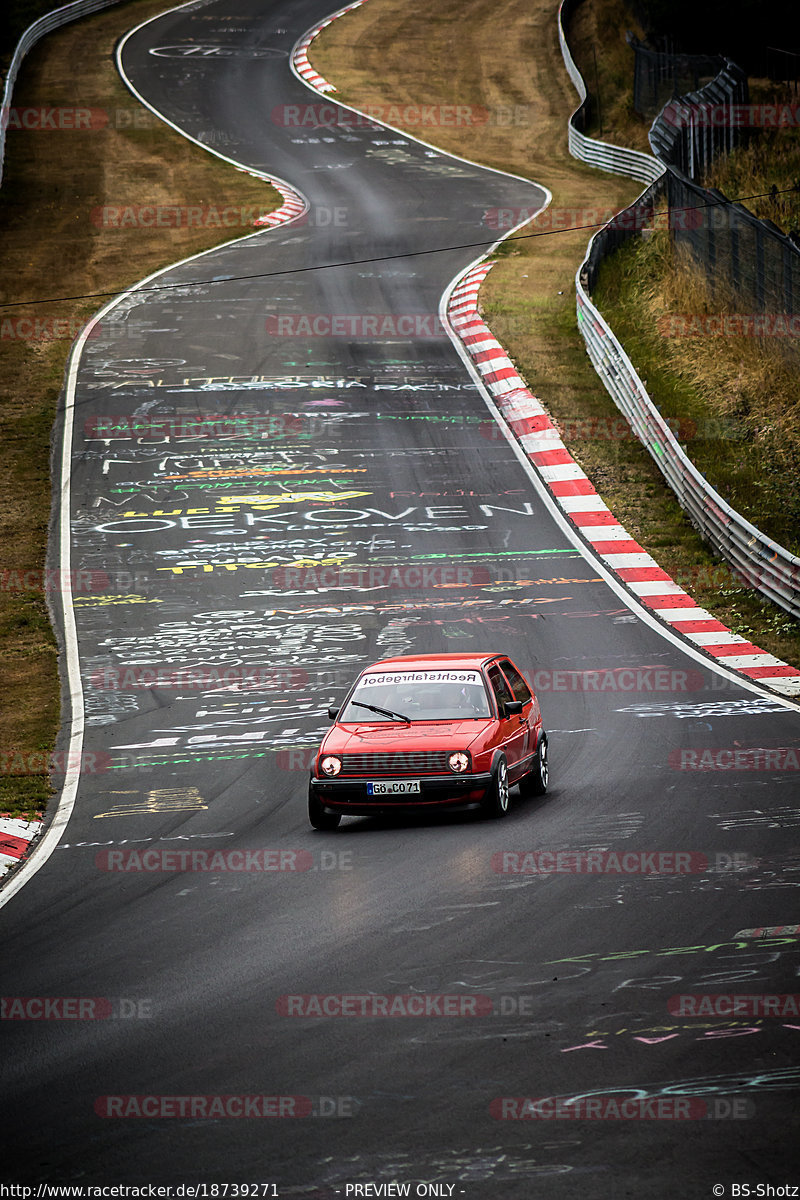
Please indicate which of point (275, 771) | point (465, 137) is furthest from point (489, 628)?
point (465, 137)

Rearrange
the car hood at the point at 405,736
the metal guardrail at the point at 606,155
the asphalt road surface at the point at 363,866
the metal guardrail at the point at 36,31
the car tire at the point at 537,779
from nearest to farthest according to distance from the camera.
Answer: the asphalt road surface at the point at 363,866
the car hood at the point at 405,736
the car tire at the point at 537,779
the metal guardrail at the point at 606,155
the metal guardrail at the point at 36,31

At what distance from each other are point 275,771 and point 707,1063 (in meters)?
8.14

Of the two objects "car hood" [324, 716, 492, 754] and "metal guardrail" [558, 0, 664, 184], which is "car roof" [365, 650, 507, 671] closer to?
"car hood" [324, 716, 492, 754]

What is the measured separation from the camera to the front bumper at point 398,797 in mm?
12250

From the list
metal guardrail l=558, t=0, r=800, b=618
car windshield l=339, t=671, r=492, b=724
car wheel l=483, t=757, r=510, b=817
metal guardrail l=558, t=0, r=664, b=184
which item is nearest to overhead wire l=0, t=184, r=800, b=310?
metal guardrail l=558, t=0, r=800, b=618

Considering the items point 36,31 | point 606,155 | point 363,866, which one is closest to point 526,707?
point 363,866

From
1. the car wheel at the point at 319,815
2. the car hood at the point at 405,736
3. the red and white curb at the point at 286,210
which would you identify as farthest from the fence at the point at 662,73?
the car wheel at the point at 319,815

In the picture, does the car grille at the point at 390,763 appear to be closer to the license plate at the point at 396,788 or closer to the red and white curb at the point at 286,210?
the license plate at the point at 396,788

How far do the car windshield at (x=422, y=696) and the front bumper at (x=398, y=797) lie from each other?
95 cm

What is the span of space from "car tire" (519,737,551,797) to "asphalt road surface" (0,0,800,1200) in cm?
27

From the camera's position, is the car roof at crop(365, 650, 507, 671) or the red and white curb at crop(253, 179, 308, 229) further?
the red and white curb at crop(253, 179, 308, 229)

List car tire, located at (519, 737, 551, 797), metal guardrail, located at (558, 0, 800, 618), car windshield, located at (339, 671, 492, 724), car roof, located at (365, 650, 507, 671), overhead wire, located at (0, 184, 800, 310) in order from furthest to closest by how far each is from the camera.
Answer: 1. overhead wire, located at (0, 184, 800, 310)
2. metal guardrail, located at (558, 0, 800, 618)
3. car roof, located at (365, 650, 507, 671)
4. car tire, located at (519, 737, 551, 797)
5. car windshield, located at (339, 671, 492, 724)

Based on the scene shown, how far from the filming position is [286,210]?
4525 cm

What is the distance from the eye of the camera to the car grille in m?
12.4
